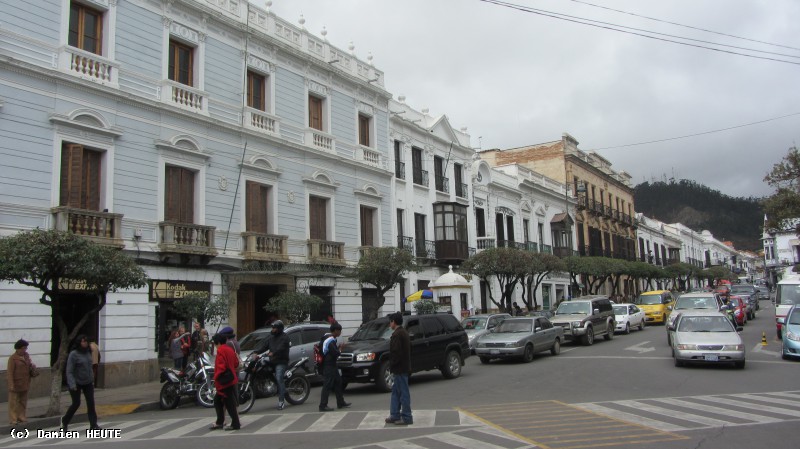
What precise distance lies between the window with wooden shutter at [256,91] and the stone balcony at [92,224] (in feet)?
25.1

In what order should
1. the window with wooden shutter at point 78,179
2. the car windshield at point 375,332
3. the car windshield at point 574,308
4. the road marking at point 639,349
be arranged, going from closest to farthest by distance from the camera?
the car windshield at point 375,332 < the window with wooden shutter at point 78,179 < the road marking at point 639,349 < the car windshield at point 574,308

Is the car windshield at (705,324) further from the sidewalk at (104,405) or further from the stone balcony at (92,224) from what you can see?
the stone balcony at (92,224)

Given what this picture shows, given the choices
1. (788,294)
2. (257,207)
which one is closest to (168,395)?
(257,207)

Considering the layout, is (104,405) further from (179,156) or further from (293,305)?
(179,156)

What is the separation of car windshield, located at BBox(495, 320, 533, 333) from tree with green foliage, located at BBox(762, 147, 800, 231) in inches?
426

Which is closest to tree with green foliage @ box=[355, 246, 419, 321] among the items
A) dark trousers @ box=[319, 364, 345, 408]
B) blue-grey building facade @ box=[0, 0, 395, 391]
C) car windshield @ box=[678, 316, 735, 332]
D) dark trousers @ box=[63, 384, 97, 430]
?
blue-grey building facade @ box=[0, 0, 395, 391]

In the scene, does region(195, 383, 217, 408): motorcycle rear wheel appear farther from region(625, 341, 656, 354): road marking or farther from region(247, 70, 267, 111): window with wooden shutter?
region(625, 341, 656, 354): road marking

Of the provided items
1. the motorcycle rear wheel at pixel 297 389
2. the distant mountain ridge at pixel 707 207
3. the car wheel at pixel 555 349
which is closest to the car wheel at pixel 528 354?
the car wheel at pixel 555 349

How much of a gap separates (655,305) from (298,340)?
2566cm

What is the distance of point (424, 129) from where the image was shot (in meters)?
33.4

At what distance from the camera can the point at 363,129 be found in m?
29.4

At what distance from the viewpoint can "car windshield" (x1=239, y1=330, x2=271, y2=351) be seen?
1658cm

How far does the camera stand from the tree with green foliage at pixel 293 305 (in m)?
20.5

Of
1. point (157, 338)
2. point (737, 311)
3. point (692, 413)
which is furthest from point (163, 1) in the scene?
point (737, 311)
